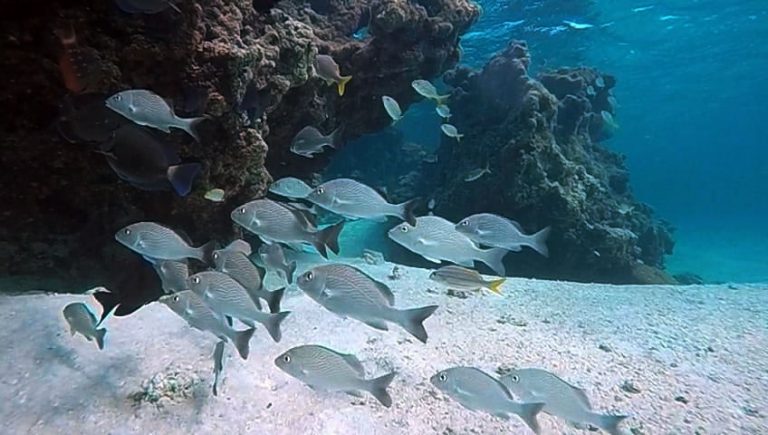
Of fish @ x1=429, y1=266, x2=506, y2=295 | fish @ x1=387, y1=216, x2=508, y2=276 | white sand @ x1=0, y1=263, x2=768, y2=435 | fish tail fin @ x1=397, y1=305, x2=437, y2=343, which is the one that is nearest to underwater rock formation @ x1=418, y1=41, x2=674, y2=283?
white sand @ x1=0, y1=263, x2=768, y2=435

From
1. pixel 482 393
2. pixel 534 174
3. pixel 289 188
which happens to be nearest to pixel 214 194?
pixel 289 188

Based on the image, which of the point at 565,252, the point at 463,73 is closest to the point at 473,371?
the point at 565,252

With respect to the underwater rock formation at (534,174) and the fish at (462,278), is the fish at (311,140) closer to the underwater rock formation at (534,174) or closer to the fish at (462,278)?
the fish at (462,278)

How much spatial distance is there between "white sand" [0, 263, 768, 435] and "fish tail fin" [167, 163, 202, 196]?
1.65 meters

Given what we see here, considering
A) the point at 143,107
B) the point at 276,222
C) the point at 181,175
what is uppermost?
the point at 143,107

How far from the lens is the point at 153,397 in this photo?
3.73 meters

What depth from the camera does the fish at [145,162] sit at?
3639mm

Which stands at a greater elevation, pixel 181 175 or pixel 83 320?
pixel 181 175

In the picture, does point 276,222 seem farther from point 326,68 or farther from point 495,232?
point 326,68

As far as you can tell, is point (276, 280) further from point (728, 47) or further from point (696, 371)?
point (728, 47)

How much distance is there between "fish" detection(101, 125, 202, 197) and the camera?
11.9 feet

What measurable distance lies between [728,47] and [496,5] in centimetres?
2072

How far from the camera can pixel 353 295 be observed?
324 cm

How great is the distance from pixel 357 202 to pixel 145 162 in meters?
1.78
